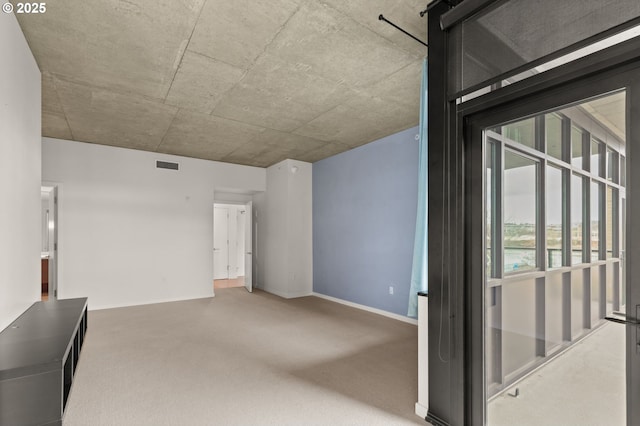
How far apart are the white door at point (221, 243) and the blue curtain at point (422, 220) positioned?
7.43 m

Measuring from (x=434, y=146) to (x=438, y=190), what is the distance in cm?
31

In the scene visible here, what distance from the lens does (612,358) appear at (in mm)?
1553

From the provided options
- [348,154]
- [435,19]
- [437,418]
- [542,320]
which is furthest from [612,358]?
[348,154]

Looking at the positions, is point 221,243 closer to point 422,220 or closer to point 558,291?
point 422,220

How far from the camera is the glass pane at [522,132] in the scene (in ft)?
6.19

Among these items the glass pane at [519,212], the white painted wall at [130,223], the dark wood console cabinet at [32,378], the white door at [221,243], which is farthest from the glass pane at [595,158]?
the white door at [221,243]

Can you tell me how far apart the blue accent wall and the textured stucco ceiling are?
55 centimetres

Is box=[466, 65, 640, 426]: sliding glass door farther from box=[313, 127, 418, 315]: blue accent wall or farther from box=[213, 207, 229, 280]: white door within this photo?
box=[213, 207, 229, 280]: white door

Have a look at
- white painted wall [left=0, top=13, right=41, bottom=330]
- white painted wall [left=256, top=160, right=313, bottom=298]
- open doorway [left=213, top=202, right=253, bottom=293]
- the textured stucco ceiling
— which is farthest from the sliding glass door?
open doorway [left=213, top=202, right=253, bottom=293]

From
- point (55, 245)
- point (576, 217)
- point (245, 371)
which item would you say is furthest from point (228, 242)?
point (576, 217)

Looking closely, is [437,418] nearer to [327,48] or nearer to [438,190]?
→ [438,190]

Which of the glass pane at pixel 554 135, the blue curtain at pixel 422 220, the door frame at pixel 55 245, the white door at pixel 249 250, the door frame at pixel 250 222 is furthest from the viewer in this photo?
A: the door frame at pixel 250 222

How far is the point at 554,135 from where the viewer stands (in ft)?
5.91

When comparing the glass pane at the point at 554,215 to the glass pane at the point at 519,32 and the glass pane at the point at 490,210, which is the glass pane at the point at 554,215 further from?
the glass pane at the point at 519,32
